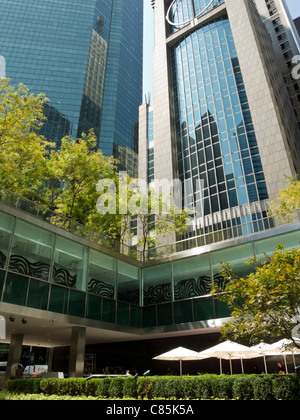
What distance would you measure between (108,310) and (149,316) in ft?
10.2

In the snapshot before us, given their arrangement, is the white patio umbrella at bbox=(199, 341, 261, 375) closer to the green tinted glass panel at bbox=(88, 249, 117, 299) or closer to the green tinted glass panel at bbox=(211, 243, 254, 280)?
A: the green tinted glass panel at bbox=(211, 243, 254, 280)

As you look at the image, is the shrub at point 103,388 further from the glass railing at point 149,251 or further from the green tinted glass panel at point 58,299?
the glass railing at point 149,251

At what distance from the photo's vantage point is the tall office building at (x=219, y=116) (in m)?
40.5

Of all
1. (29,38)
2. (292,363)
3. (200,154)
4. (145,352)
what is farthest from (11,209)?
(29,38)

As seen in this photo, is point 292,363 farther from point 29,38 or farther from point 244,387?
point 29,38

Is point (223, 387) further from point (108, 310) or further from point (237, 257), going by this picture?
point (108, 310)

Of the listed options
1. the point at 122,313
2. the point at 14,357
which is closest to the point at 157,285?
the point at 122,313

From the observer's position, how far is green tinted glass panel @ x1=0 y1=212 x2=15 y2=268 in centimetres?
1320

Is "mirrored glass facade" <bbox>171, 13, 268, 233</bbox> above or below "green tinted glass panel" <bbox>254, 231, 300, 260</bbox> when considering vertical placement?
above

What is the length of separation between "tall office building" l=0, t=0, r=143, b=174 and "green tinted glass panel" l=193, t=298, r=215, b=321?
76.9 metres

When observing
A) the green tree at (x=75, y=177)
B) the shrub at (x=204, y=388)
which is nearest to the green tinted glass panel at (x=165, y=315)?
the green tree at (x=75, y=177)

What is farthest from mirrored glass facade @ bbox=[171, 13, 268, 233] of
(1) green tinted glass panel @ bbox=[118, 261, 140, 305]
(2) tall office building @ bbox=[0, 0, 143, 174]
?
(2) tall office building @ bbox=[0, 0, 143, 174]

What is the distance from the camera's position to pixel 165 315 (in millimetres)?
18875

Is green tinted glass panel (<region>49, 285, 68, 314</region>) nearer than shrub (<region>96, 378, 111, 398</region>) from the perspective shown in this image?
No
